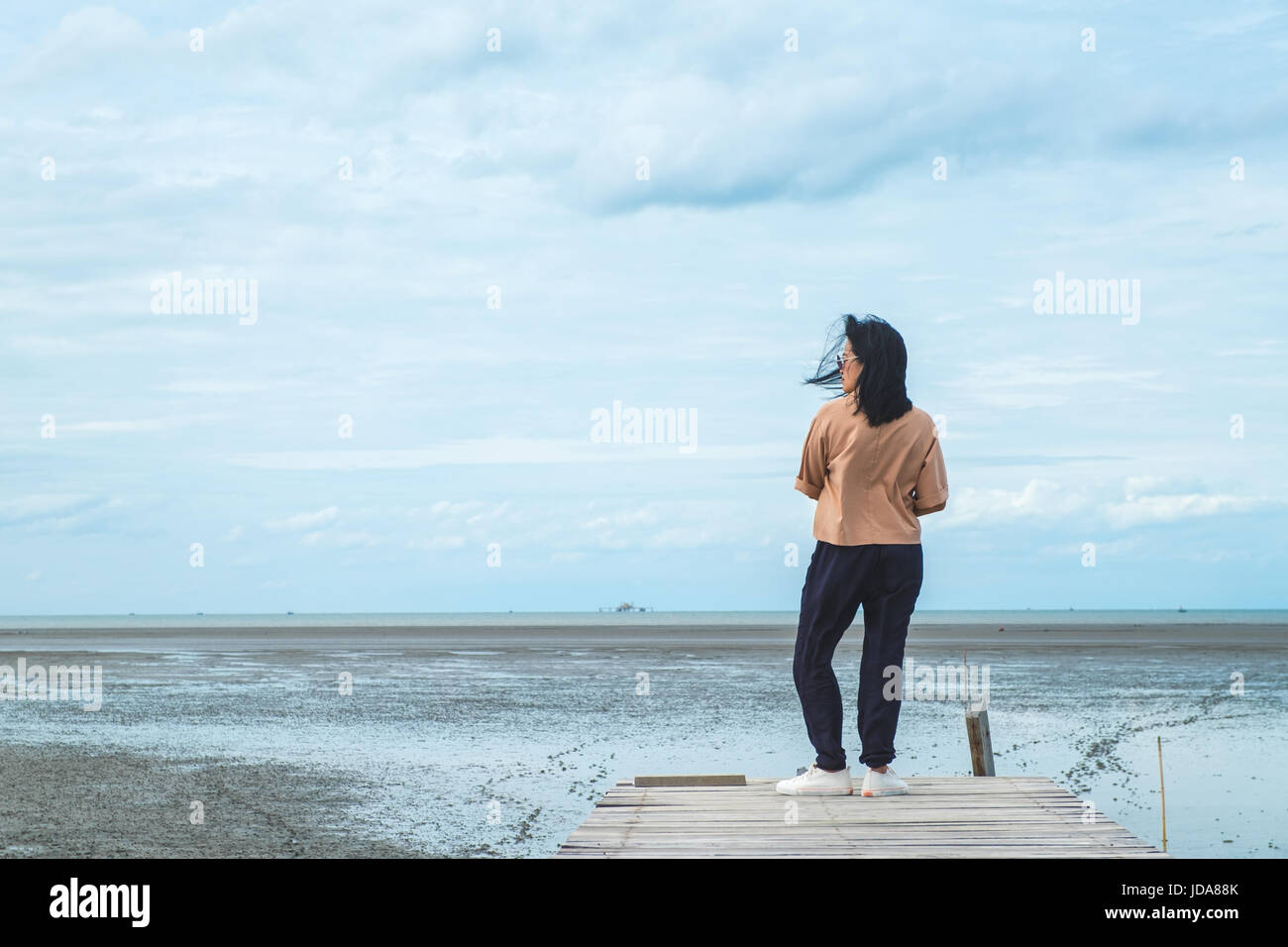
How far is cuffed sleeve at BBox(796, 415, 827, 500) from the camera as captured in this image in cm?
686

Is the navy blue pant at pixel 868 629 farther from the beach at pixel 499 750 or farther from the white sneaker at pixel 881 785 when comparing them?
the beach at pixel 499 750

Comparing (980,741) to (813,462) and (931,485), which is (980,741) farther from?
(813,462)

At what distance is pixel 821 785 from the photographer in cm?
682

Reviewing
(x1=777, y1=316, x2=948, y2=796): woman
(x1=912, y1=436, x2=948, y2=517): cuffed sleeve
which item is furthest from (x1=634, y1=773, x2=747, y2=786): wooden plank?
(x1=912, y1=436, x2=948, y2=517): cuffed sleeve

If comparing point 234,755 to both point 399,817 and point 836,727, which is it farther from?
point 836,727

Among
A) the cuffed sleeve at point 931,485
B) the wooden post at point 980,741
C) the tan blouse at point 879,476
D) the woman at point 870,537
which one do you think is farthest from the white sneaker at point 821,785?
the wooden post at point 980,741

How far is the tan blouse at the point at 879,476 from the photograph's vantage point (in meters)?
6.64

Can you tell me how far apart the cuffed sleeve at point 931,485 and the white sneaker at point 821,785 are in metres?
1.55

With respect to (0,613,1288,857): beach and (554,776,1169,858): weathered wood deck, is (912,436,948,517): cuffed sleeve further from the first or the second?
(0,613,1288,857): beach

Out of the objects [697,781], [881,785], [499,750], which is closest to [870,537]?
[881,785]

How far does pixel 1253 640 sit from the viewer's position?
58438 millimetres

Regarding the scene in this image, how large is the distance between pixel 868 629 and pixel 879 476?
0.86 m
